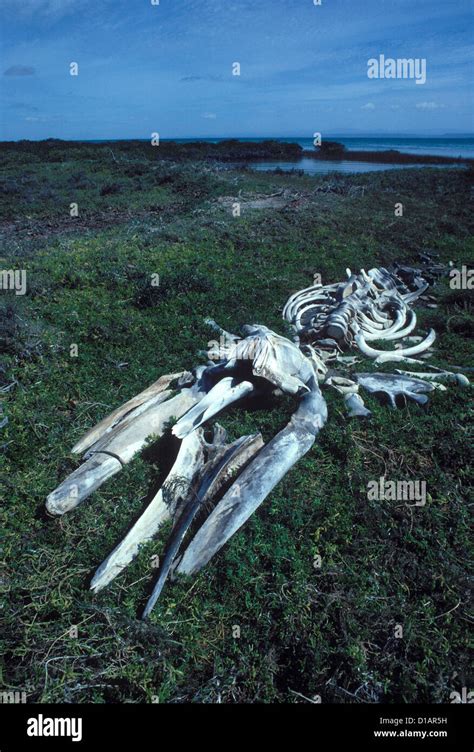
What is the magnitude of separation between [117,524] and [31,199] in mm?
20898

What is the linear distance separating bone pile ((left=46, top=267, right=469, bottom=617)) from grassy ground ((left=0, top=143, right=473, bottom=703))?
0.28m

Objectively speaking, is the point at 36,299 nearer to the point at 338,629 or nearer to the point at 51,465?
the point at 51,465

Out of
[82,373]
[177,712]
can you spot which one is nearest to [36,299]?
[82,373]

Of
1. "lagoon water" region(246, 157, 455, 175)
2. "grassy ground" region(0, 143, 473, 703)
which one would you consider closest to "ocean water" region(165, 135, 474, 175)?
"lagoon water" region(246, 157, 455, 175)

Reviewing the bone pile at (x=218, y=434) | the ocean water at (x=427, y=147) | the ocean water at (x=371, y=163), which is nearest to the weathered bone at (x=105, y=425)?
the bone pile at (x=218, y=434)

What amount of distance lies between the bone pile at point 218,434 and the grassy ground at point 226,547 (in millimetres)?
276

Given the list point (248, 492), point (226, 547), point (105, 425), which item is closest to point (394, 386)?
point (248, 492)

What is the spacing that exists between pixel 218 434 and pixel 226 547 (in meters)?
1.02

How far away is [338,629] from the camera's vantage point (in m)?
3.56

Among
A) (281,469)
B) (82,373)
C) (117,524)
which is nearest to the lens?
(281,469)

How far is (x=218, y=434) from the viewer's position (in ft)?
14.7

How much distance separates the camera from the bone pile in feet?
12.3

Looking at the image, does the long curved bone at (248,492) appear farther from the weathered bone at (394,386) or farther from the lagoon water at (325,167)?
the lagoon water at (325,167)

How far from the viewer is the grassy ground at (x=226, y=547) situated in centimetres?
330
